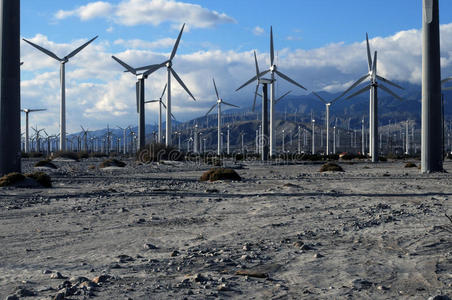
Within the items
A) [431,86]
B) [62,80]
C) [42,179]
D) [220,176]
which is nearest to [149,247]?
[42,179]

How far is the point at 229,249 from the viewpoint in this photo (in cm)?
859

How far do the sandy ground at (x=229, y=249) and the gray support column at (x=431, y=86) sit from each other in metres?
16.0

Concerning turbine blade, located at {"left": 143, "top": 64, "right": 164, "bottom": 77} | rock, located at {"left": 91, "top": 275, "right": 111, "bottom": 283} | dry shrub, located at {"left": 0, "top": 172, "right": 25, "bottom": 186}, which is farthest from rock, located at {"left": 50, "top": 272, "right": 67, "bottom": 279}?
turbine blade, located at {"left": 143, "top": 64, "right": 164, "bottom": 77}

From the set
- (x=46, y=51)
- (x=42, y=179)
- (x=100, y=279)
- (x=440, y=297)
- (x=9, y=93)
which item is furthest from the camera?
(x=46, y=51)

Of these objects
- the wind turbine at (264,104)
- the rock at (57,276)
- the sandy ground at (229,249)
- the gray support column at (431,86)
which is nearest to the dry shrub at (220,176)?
the sandy ground at (229,249)

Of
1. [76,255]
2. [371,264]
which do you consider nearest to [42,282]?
[76,255]

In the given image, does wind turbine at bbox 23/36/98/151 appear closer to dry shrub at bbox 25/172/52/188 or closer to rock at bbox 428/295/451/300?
dry shrub at bbox 25/172/52/188

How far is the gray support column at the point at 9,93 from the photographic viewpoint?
24734 mm

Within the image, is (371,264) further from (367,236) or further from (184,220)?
(184,220)

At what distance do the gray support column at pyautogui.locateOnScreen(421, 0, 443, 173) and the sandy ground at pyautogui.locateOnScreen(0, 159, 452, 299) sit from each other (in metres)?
16.0

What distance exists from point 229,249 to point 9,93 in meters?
19.9

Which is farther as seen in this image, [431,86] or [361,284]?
[431,86]

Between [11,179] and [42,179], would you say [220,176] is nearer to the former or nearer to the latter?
[42,179]

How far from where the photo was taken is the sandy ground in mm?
6145
